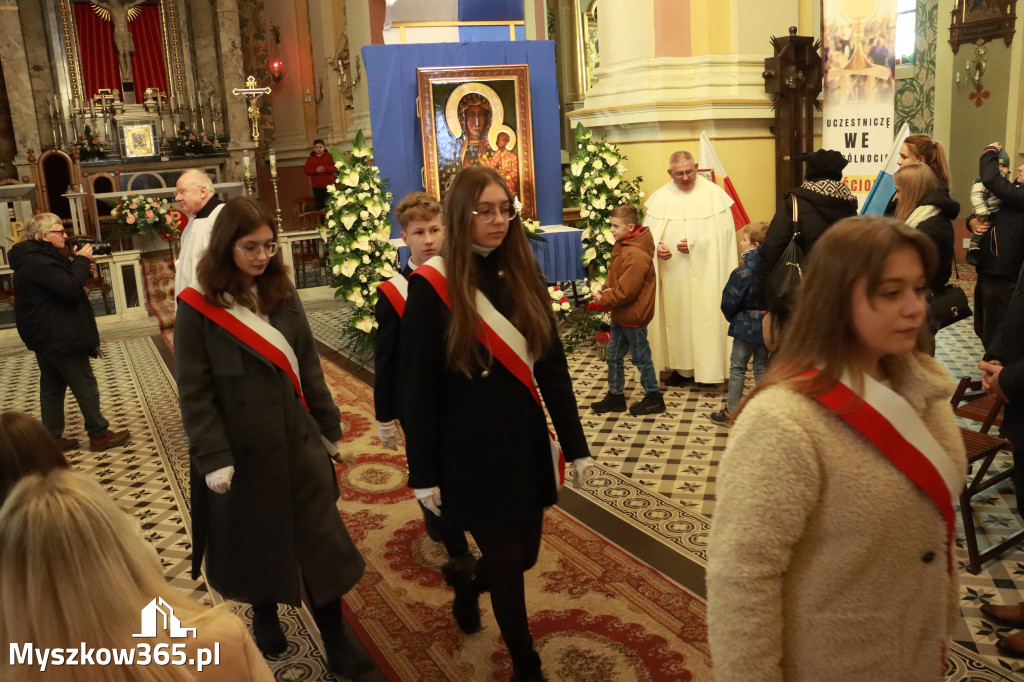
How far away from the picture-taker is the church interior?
374cm

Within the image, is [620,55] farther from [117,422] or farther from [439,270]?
[439,270]

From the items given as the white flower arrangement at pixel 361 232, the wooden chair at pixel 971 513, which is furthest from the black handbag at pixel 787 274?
the white flower arrangement at pixel 361 232

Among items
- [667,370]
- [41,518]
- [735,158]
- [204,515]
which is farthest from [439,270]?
[735,158]

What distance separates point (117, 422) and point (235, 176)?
12.5 meters

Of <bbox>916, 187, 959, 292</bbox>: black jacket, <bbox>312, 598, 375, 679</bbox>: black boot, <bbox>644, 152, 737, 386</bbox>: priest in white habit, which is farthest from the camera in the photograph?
<bbox>644, 152, 737, 386</bbox>: priest in white habit

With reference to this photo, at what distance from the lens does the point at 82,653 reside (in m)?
1.38

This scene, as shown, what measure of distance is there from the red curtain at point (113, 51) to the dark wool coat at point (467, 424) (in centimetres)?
1835

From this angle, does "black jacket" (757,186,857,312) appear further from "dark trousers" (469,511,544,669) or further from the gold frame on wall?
the gold frame on wall

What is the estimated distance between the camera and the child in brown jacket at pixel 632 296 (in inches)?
237

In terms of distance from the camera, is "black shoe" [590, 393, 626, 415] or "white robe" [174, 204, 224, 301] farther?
"black shoe" [590, 393, 626, 415]

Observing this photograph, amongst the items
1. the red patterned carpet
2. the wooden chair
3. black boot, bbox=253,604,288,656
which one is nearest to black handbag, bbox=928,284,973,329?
the wooden chair

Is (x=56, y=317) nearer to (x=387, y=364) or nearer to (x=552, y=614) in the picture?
(x=387, y=364)

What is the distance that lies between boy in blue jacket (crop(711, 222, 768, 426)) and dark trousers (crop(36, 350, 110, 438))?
4401 mm

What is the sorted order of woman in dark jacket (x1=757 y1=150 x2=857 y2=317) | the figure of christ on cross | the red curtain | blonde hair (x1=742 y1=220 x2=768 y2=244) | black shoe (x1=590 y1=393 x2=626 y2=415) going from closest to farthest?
woman in dark jacket (x1=757 y1=150 x2=857 y2=317) → blonde hair (x1=742 y1=220 x2=768 y2=244) → black shoe (x1=590 y1=393 x2=626 y2=415) → the figure of christ on cross → the red curtain
